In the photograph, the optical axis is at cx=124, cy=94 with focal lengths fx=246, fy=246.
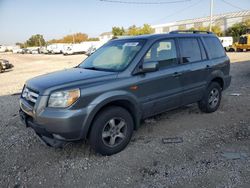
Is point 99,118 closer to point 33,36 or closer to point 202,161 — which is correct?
point 202,161

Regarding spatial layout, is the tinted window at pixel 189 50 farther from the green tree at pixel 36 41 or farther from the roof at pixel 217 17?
the green tree at pixel 36 41

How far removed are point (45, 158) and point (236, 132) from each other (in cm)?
346

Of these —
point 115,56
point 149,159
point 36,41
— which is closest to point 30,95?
point 115,56

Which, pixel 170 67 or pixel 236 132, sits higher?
pixel 170 67

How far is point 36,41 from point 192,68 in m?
115

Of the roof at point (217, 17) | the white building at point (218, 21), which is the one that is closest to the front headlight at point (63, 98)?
the white building at point (218, 21)

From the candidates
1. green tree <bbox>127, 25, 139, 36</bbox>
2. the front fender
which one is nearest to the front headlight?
the front fender

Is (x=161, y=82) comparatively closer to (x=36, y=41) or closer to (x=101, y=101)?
(x=101, y=101)

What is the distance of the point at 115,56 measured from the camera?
4.50 m

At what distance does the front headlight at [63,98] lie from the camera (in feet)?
11.1

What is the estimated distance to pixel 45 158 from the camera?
3898 millimetres

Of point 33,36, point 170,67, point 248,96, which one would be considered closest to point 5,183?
point 170,67

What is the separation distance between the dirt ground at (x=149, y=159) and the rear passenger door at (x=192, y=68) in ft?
2.12

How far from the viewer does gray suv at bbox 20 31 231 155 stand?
3.41 meters
